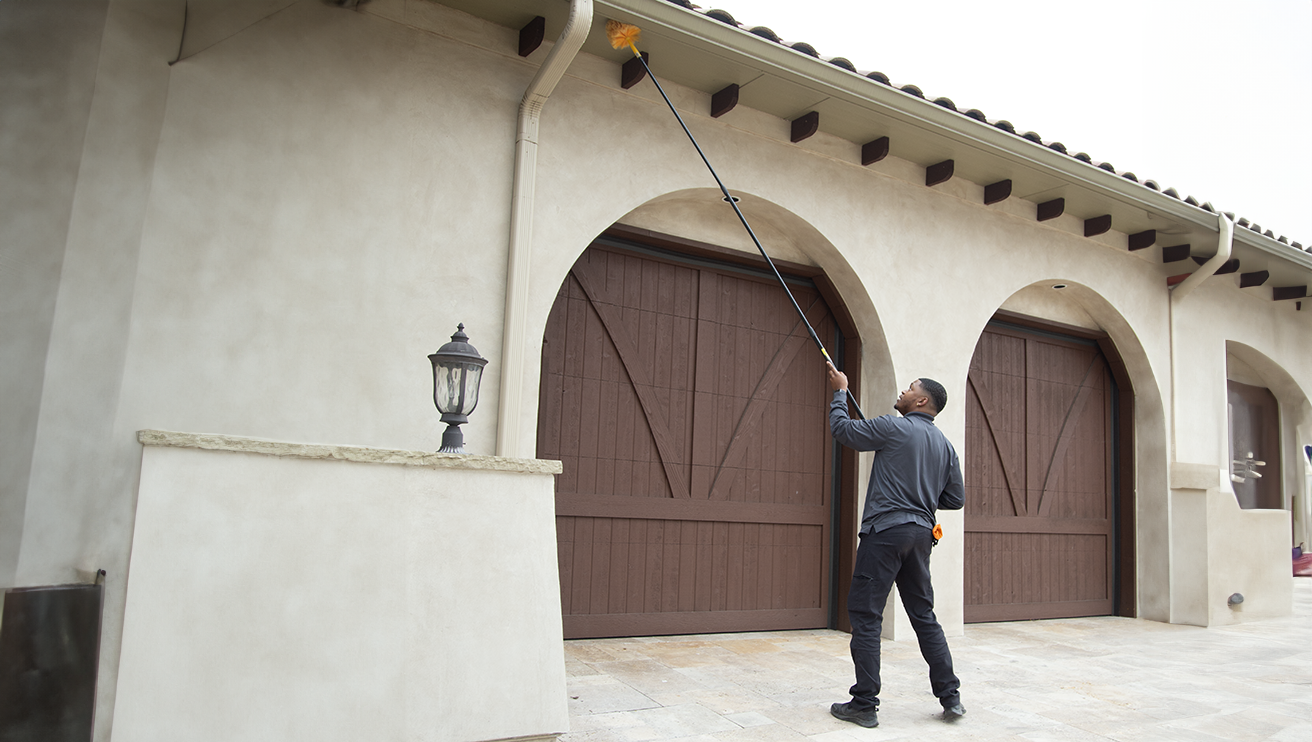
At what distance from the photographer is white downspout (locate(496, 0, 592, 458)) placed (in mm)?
4395

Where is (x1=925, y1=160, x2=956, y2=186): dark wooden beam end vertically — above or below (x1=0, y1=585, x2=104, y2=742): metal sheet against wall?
above

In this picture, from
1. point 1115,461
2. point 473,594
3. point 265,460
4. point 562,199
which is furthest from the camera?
point 1115,461

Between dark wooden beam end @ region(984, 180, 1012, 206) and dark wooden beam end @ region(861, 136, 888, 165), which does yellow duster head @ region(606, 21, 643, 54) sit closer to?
dark wooden beam end @ region(861, 136, 888, 165)

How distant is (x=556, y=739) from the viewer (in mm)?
3266

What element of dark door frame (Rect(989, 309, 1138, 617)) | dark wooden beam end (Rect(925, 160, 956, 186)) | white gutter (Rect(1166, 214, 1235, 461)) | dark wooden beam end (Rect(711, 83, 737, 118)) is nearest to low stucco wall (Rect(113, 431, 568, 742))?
dark wooden beam end (Rect(711, 83, 737, 118))

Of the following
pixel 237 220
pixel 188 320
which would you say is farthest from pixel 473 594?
pixel 237 220


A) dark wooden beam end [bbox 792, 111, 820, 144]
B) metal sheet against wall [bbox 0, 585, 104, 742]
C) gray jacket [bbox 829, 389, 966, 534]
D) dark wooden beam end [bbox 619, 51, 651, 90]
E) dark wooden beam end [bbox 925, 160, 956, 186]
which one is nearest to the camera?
metal sheet against wall [bbox 0, 585, 104, 742]

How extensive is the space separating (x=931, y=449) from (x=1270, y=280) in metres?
6.85

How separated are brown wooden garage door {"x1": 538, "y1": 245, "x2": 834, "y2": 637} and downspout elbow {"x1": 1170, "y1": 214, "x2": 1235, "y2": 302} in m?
3.58

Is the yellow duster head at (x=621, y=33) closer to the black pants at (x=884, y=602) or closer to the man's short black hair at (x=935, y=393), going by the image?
the man's short black hair at (x=935, y=393)

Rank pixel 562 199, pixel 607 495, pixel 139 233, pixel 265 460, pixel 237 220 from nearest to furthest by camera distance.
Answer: pixel 265 460 < pixel 139 233 < pixel 237 220 < pixel 562 199 < pixel 607 495

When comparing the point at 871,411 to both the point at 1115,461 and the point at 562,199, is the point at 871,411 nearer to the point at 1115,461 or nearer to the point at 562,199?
the point at 562,199

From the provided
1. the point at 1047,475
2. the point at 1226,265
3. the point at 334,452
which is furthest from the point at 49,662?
the point at 1226,265

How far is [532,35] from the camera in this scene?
15.3 feet
